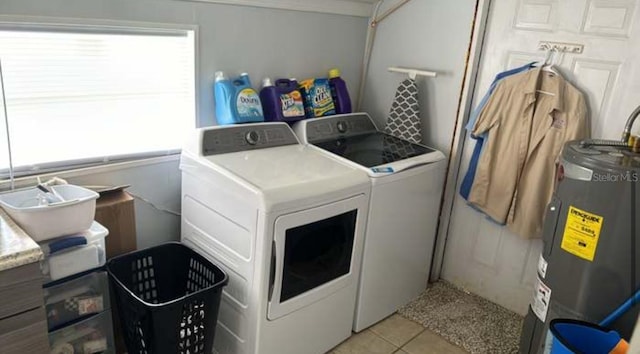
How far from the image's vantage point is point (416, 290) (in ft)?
8.98

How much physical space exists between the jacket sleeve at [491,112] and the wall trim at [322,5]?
0.95 metres

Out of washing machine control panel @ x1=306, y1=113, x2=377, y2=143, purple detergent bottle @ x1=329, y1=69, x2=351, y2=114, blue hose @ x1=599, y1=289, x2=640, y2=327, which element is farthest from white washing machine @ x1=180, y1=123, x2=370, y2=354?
blue hose @ x1=599, y1=289, x2=640, y2=327

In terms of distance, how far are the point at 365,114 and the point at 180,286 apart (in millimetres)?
1431

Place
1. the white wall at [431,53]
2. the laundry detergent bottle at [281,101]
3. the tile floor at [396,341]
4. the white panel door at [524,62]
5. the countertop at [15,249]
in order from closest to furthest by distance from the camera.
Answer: the countertop at [15,249] → the white panel door at [524,62] → the tile floor at [396,341] → the laundry detergent bottle at [281,101] → the white wall at [431,53]

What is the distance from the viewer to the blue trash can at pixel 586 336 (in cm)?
170

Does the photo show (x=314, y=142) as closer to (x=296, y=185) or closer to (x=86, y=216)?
(x=296, y=185)

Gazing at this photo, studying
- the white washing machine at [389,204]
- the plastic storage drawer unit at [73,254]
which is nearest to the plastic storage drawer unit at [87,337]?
the plastic storage drawer unit at [73,254]

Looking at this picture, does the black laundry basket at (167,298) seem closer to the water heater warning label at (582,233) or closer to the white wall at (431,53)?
the water heater warning label at (582,233)

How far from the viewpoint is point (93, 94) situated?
199 centimetres

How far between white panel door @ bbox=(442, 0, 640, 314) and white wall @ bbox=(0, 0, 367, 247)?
89 centimetres

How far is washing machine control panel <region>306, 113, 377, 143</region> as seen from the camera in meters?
2.51

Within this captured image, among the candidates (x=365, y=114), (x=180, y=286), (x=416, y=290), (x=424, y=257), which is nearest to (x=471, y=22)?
(x=365, y=114)

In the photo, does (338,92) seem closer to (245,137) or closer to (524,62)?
(245,137)

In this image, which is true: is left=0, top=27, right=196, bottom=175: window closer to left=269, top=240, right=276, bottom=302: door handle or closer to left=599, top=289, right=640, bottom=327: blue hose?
left=269, top=240, right=276, bottom=302: door handle
